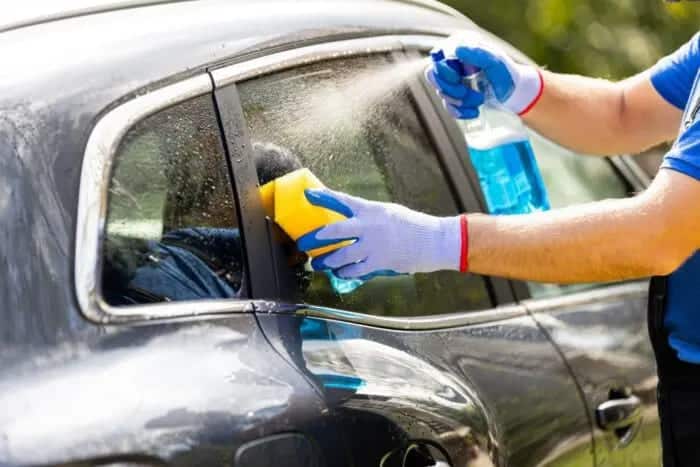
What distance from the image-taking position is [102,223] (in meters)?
2.27

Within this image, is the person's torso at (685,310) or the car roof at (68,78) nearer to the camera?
the car roof at (68,78)

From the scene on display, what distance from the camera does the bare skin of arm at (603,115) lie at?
358 cm

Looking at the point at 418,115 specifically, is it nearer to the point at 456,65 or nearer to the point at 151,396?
the point at 456,65

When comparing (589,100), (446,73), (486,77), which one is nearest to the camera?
(446,73)

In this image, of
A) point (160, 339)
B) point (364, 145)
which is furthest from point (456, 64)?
point (160, 339)

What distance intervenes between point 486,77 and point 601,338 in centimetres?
74

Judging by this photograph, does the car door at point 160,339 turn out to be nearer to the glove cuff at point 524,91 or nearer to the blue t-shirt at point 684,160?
the blue t-shirt at point 684,160

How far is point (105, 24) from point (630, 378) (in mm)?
1739

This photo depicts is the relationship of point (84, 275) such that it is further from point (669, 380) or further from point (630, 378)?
point (630, 378)

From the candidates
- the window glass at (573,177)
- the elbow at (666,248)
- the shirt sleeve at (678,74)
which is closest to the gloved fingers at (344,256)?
the elbow at (666,248)

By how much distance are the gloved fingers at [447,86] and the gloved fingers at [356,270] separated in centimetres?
77

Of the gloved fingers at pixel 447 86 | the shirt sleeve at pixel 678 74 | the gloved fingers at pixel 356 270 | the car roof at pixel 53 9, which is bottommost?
the gloved fingers at pixel 356 270

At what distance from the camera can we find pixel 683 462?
2994 millimetres

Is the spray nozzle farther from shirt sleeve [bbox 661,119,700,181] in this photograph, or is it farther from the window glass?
shirt sleeve [bbox 661,119,700,181]
